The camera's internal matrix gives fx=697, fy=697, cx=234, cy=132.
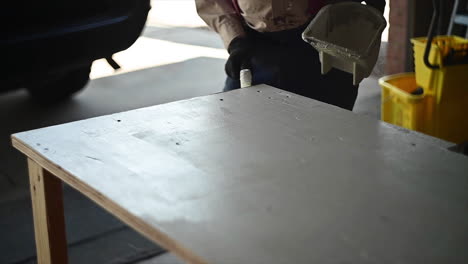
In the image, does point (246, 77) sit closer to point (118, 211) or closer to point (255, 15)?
point (255, 15)

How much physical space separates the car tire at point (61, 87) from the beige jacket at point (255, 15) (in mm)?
1694

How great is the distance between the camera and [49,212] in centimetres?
159

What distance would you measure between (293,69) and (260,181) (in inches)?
36.5

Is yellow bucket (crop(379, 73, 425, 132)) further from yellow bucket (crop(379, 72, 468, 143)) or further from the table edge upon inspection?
the table edge

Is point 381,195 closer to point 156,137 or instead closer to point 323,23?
point 156,137

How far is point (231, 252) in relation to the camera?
106 cm

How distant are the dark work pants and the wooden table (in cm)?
34

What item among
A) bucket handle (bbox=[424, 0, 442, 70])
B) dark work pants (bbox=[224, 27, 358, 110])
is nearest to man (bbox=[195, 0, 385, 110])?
dark work pants (bbox=[224, 27, 358, 110])

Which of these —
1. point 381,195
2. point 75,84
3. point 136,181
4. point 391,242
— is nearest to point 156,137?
point 136,181

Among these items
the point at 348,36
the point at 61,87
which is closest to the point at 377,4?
the point at 348,36

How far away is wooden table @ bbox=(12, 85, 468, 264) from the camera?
1085 millimetres

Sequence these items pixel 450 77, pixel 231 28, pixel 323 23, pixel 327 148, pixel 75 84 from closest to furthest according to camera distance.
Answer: pixel 327 148 < pixel 323 23 < pixel 231 28 < pixel 450 77 < pixel 75 84

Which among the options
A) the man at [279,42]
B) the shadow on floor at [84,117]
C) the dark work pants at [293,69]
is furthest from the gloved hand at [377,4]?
the shadow on floor at [84,117]

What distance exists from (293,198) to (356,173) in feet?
0.57
